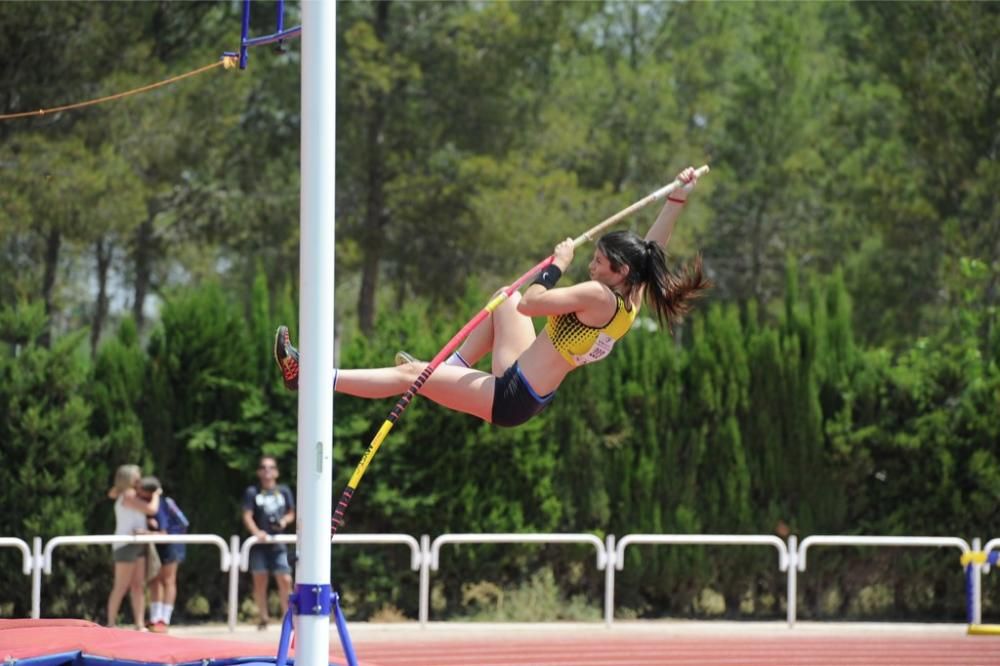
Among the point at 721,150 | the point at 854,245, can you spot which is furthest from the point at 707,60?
the point at 854,245

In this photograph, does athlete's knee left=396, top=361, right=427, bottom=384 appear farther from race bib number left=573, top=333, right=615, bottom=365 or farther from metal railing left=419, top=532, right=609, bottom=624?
metal railing left=419, top=532, right=609, bottom=624

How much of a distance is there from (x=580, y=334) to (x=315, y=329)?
136cm

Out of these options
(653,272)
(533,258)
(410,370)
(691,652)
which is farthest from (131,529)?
(533,258)

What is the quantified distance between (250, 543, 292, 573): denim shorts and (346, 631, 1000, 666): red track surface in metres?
0.95

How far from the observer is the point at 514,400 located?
632 cm

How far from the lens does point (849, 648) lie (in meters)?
10.7

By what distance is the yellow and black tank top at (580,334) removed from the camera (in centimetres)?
636

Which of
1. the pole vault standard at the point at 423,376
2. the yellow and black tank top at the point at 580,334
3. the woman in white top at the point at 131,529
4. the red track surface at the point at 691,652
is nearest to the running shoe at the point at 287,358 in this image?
the pole vault standard at the point at 423,376

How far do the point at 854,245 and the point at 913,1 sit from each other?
6.78 m

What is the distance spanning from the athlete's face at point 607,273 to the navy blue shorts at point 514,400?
55 cm

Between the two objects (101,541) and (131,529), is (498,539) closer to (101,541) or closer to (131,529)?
(131,529)

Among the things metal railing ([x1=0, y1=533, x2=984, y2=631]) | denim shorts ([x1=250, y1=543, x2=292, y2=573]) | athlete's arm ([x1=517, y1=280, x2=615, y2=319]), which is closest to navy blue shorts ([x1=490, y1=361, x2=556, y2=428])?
athlete's arm ([x1=517, y1=280, x2=615, y2=319])

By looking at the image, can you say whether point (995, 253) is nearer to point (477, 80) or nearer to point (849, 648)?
point (477, 80)

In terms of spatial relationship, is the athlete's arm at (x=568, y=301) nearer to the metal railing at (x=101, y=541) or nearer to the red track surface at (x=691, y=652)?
the red track surface at (x=691, y=652)
